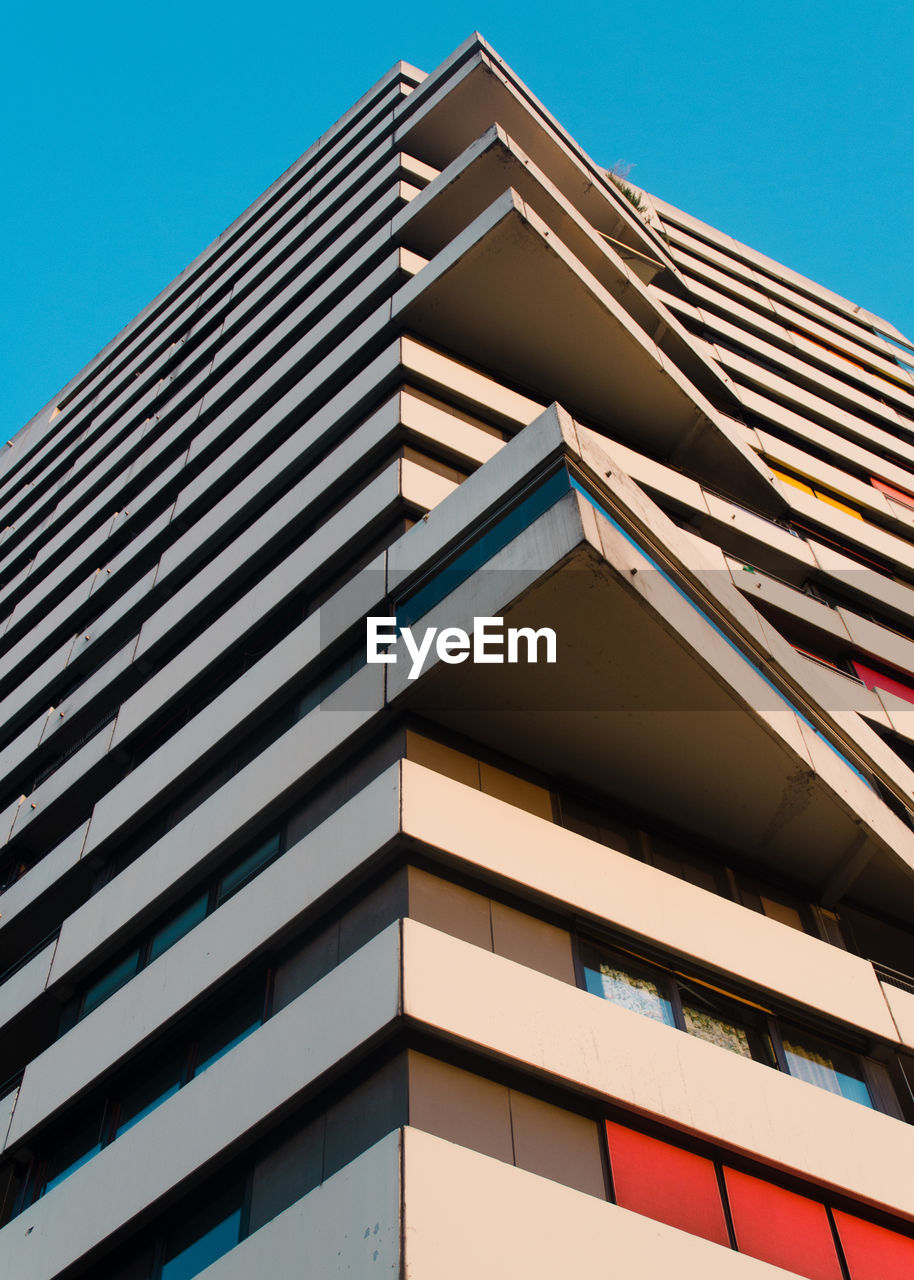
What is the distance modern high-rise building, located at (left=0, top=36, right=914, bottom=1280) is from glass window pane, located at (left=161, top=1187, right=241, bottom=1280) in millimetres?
29

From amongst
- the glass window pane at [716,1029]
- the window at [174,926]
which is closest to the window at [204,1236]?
the window at [174,926]

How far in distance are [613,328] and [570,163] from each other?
8548mm

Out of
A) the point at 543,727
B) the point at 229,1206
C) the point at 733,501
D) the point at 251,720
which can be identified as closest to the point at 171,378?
the point at 733,501

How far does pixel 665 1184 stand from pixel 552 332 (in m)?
13.2

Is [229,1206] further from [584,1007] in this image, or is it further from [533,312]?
[533,312]

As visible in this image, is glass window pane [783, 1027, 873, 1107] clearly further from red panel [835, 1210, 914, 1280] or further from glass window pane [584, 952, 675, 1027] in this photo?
glass window pane [584, 952, 675, 1027]

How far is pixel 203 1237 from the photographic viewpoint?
8.33 m

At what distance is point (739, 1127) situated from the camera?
27.8ft

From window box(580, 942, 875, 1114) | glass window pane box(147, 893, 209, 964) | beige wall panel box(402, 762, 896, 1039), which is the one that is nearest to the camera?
beige wall panel box(402, 762, 896, 1039)

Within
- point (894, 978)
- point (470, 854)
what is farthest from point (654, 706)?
point (894, 978)

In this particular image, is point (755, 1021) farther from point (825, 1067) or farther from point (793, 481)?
point (793, 481)

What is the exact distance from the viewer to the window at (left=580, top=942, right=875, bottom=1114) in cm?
934

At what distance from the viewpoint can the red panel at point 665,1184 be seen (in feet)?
25.9

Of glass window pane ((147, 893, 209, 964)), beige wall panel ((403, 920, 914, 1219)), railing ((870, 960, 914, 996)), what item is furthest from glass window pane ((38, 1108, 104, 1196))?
railing ((870, 960, 914, 996))
